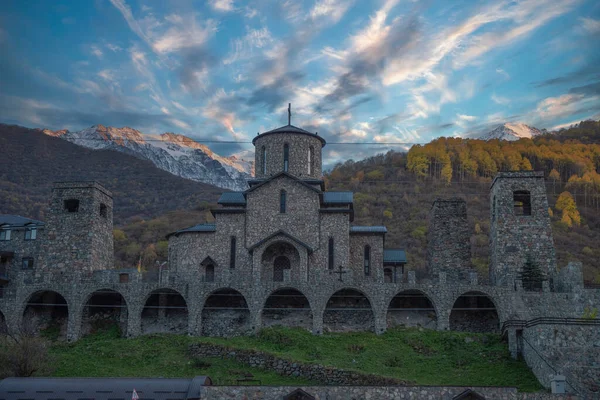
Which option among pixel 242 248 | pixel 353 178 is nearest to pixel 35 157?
pixel 353 178

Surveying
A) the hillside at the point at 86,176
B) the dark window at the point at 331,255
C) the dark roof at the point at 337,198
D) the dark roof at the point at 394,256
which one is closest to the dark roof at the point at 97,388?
the dark window at the point at 331,255

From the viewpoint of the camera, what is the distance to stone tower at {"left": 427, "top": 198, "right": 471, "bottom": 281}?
43531 millimetres

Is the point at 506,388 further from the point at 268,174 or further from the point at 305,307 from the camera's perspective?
the point at 268,174

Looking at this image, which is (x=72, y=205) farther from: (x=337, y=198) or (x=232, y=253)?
(x=337, y=198)

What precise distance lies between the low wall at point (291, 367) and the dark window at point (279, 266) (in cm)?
831

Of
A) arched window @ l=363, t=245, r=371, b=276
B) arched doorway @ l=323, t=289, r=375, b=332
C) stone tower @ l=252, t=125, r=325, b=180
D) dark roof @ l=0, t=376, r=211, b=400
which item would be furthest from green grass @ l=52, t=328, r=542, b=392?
stone tower @ l=252, t=125, r=325, b=180

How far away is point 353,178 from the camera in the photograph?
10212 centimetres

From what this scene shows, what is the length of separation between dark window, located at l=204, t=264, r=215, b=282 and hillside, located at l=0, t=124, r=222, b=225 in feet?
177

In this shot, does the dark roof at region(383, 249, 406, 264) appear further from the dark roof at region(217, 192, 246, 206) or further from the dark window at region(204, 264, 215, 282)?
the dark window at region(204, 264, 215, 282)

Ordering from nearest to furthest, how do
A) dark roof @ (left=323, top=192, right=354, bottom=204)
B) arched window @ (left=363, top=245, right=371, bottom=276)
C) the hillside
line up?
arched window @ (left=363, top=245, right=371, bottom=276) → dark roof @ (left=323, top=192, right=354, bottom=204) → the hillside

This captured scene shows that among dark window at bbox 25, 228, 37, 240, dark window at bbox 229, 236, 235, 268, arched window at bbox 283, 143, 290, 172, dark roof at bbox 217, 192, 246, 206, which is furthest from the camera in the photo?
arched window at bbox 283, 143, 290, 172

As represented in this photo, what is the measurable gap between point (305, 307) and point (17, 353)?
15.7 metres

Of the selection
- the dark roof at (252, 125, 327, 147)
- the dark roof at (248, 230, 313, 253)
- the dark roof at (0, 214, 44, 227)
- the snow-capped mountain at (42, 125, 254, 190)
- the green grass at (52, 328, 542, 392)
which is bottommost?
the green grass at (52, 328, 542, 392)

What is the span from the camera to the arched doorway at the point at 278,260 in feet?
137
